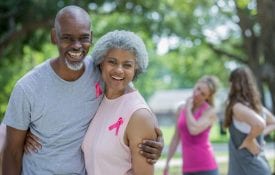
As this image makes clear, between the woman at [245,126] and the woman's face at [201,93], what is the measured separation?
0.63 m

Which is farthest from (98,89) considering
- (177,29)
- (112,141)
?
(177,29)

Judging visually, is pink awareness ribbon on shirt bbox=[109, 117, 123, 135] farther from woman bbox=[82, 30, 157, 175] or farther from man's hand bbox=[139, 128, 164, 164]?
man's hand bbox=[139, 128, 164, 164]

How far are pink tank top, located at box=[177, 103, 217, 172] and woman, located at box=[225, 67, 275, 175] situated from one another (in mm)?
503

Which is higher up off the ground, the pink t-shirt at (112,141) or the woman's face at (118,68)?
the woman's face at (118,68)

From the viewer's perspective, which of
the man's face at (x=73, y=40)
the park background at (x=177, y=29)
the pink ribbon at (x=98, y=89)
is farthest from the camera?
the park background at (x=177, y=29)

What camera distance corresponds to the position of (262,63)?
21609mm

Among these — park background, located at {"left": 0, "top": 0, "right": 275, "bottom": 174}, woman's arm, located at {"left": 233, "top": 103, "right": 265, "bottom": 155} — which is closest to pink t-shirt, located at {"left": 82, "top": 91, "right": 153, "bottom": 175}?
woman's arm, located at {"left": 233, "top": 103, "right": 265, "bottom": 155}

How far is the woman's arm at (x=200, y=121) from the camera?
6.83 metres

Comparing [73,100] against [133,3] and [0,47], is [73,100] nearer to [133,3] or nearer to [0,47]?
[0,47]

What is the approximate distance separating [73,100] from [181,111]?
4.06 meters

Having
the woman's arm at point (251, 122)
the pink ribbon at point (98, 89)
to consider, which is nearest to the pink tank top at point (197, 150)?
the woman's arm at point (251, 122)

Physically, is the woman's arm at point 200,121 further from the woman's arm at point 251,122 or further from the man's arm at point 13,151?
the man's arm at point 13,151

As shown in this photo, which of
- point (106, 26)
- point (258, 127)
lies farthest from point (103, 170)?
point (106, 26)

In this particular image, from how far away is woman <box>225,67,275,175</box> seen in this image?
6.14 metres
